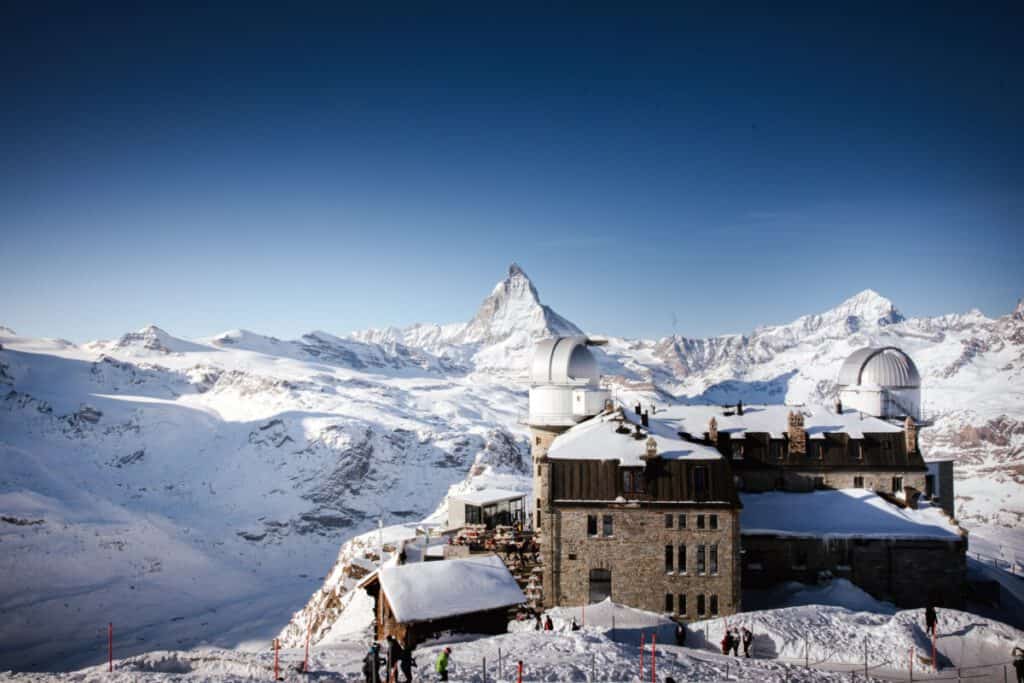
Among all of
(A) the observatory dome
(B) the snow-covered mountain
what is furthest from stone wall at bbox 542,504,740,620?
(B) the snow-covered mountain

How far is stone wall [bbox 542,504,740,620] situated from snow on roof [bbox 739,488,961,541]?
22.4 feet

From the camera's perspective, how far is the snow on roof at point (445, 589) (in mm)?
29366

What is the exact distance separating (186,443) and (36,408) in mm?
42699

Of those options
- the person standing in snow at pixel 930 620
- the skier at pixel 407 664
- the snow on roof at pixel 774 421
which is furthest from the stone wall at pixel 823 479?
the skier at pixel 407 664

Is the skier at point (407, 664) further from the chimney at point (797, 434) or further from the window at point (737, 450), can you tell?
the chimney at point (797, 434)

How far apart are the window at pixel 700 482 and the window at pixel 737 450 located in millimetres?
13122

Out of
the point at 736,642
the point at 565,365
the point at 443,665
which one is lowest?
the point at 736,642

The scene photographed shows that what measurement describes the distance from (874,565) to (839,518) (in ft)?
11.6

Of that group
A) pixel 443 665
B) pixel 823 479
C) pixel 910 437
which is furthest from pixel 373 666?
pixel 910 437

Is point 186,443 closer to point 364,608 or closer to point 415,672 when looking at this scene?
point 364,608

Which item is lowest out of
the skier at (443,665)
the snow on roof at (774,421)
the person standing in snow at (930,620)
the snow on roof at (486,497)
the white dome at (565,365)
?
the person standing in snow at (930,620)

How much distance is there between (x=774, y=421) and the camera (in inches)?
2115

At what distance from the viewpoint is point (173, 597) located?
322ft

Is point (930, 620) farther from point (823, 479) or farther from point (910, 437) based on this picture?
point (910, 437)
